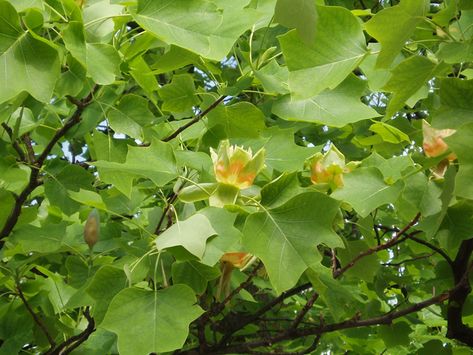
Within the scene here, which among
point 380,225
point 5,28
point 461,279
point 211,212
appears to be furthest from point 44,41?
point 380,225

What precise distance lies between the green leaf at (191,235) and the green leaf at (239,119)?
356 millimetres

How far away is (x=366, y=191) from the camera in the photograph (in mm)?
1232

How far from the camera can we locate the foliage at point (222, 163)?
101 cm

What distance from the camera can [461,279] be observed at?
1.53 metres

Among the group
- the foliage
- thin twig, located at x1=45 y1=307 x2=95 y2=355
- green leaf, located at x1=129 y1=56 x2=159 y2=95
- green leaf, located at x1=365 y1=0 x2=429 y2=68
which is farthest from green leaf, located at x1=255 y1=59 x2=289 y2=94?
thin twig, located at x1=45 y1=307 x2=95 y2=355

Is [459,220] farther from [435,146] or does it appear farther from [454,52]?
[454,52]

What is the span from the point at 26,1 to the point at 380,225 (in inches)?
49.6

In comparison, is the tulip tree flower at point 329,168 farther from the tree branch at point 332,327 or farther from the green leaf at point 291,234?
the tree branch at point 332,327

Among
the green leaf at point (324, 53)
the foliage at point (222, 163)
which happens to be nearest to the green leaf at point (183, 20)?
the foliage at point (222, 163)

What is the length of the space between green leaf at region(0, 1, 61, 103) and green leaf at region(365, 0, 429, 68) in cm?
45

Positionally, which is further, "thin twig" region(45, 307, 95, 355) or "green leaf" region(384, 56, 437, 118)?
"thin twig" region(45, 307, 95, 355)

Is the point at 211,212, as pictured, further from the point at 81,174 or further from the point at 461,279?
the point at 461,279

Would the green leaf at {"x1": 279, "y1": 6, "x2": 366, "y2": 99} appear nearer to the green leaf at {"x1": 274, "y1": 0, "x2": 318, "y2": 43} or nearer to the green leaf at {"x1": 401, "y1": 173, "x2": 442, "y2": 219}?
the green leaf at {"x1": 274, "y1": 0, "x2": 318, "y2": 43}

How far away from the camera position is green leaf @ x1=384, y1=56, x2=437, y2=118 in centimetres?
99
